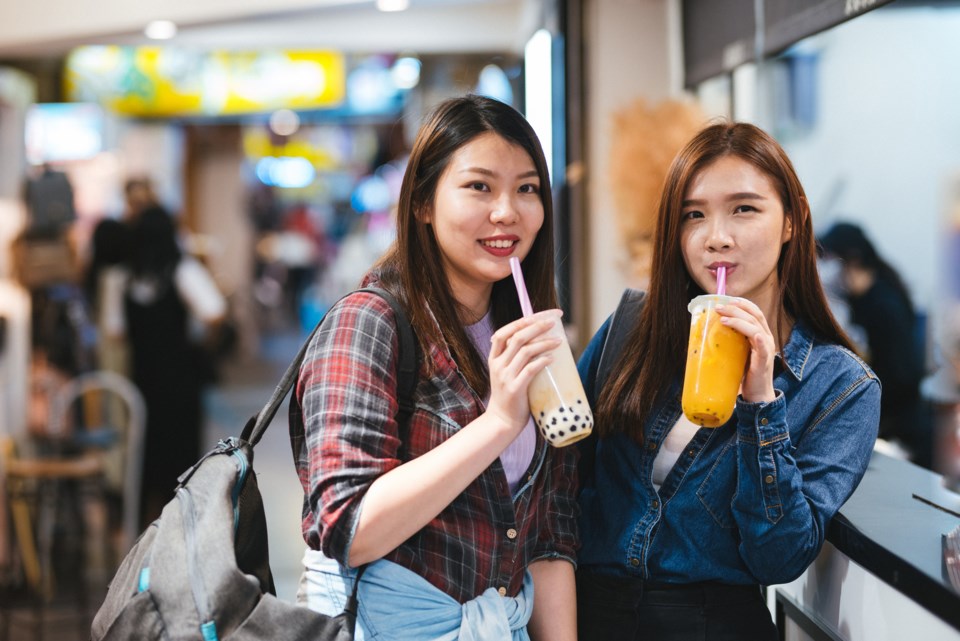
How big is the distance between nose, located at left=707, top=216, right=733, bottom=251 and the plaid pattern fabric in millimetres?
465

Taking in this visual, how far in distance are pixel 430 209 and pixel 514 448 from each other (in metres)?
0.45

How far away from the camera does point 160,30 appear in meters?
6.26

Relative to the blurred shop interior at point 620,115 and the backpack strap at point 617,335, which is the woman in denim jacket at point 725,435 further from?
the blurred shop interior at point 620,115

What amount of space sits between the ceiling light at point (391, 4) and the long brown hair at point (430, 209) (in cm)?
449

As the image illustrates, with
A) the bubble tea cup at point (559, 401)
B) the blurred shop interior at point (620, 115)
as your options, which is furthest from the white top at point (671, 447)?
the blurred shop interior at point (620, 115)

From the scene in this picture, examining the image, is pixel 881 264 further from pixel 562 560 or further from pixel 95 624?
pixel 95 624

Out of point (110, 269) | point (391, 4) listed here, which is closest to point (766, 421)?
point (391, 4)

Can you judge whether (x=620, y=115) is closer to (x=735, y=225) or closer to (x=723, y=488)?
(x=735, y=225)

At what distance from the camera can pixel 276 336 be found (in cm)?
1836

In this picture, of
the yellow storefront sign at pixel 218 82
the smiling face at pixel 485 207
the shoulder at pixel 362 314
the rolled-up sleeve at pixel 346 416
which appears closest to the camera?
the rolled-up sleeve at pixel 346 416

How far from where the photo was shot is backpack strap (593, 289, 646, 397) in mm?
2010

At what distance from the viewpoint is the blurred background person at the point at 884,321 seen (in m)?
4.62

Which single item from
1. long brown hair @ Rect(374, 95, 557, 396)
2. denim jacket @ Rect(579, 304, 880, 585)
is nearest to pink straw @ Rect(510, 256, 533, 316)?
long brown hair @ Rect(374, 95, 557, 396)

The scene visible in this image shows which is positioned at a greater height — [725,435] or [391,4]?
[391,4]
